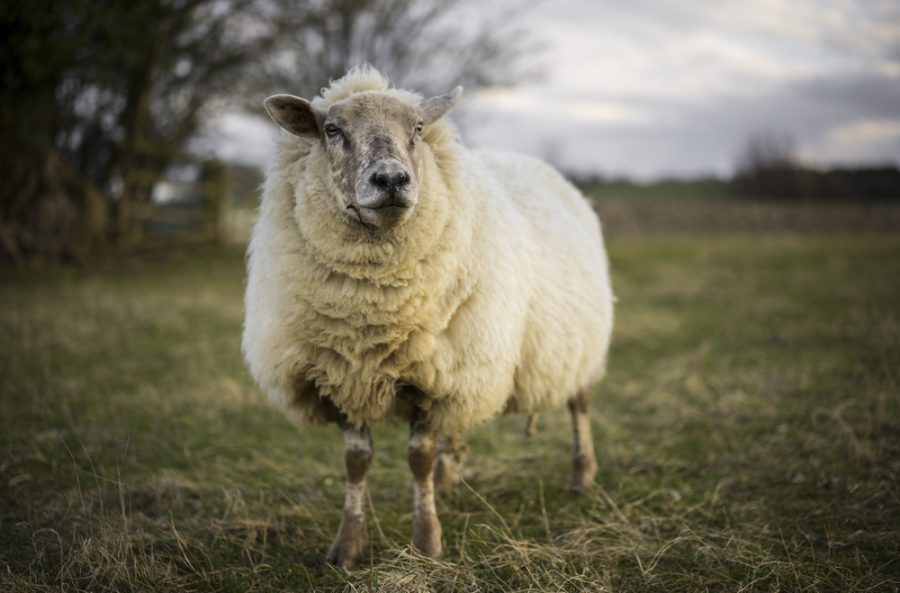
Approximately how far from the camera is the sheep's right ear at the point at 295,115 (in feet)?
10.2

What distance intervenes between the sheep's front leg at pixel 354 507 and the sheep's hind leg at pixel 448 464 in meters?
0.71

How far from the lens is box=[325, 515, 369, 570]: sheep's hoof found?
306 centimetres

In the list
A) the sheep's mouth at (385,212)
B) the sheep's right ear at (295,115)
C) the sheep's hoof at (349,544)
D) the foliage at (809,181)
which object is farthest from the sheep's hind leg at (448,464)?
the foliage at (809,181)

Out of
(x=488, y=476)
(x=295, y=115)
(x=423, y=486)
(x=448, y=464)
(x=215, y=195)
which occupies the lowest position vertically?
(x=488, y=476)

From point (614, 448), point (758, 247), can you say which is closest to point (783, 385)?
point (614, 448)

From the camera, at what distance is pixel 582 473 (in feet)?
13.0

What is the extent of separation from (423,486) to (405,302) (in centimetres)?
89

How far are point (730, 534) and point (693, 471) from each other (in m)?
0.98

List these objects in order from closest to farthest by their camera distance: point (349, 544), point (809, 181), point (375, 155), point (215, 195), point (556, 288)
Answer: point (375, 155) < point (349, 544) < point (556, 288) < point (215, 195) < point (809, 181)

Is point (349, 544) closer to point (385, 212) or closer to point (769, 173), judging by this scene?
point (385, 212)

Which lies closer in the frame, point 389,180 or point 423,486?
point 389,180

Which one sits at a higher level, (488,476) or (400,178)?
(400,178)

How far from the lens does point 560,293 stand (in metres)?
3.66

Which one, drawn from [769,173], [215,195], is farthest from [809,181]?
[215,195]
